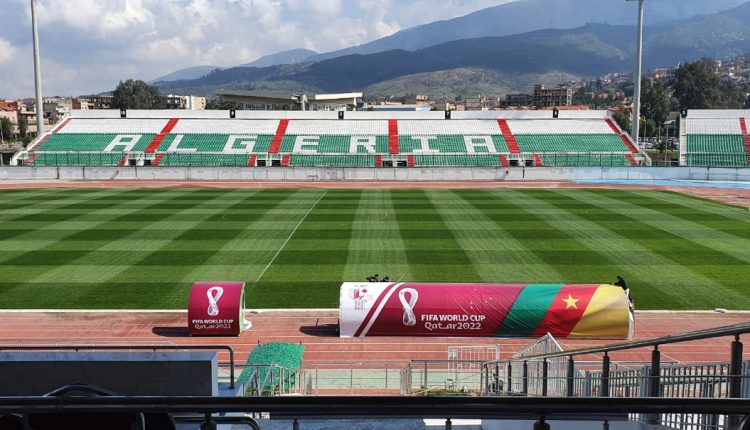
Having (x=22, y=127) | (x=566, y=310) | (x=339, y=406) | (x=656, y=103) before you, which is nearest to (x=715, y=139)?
(x=566, y=310)

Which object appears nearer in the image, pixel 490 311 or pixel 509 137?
pixel 490 311

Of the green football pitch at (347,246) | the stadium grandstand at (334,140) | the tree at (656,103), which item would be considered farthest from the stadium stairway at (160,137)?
the tree at (656,103)

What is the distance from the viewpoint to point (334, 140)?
66438mm

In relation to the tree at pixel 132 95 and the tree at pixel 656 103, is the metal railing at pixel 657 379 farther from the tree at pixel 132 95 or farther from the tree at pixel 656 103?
the tree at pixel 132 95

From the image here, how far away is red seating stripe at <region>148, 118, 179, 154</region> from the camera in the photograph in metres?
63.6

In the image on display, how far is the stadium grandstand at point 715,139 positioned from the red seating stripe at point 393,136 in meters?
28.2

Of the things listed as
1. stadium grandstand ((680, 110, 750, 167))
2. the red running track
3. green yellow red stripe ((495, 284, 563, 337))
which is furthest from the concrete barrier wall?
green yellow red stripe ((495, 284, 563, 337))

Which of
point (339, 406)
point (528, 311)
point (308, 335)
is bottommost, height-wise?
point (308, 335)

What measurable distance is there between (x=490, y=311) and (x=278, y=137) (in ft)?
172

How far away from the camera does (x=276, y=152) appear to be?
63.2 m

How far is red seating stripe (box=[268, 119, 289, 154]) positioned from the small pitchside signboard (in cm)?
4669

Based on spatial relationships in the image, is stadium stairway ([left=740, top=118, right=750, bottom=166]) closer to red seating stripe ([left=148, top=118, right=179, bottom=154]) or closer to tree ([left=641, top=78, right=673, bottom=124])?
red seating stripe ([left=148, top=118, right=179, bottom=154])

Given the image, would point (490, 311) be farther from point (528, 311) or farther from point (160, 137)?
point (160, 137)

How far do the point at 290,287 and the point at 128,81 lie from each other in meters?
140
